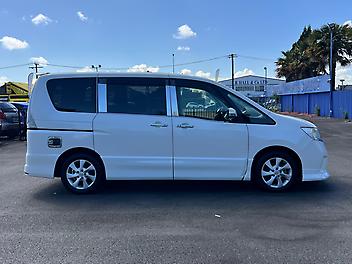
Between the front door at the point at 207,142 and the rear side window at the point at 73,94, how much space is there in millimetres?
1402

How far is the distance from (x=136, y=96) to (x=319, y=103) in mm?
33676

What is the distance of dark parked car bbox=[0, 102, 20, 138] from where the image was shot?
45.0 feet

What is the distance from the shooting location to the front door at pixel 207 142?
5.67 meters

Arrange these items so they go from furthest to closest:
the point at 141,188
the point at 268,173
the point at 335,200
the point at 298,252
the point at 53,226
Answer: the point at 141,188 → the point at 268,173 → the point at 335,200 → the point at 53,226 → the point at 298,252

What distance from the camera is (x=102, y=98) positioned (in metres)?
5.79

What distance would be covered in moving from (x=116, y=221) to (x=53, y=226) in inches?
31.5

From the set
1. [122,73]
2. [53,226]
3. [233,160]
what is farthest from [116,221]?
[122,73]

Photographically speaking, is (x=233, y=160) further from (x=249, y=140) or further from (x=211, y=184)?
(x=211, y=184)

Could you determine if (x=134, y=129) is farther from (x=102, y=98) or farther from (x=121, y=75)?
→ (x=121, y=75)

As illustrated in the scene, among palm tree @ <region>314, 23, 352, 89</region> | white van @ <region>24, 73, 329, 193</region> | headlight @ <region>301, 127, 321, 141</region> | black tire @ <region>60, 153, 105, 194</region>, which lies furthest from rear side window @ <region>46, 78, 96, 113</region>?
palm tree @ <region>314, 23, 352, 89</region>

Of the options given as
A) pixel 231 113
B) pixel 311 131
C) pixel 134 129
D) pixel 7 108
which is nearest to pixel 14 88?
pixel 7 108

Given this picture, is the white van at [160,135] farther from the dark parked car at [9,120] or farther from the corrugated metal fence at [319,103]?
the corrugated metal fence at [319,103]

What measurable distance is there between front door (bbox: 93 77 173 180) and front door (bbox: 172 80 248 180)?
198 millimetres

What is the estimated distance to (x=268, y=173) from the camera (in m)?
5.77
